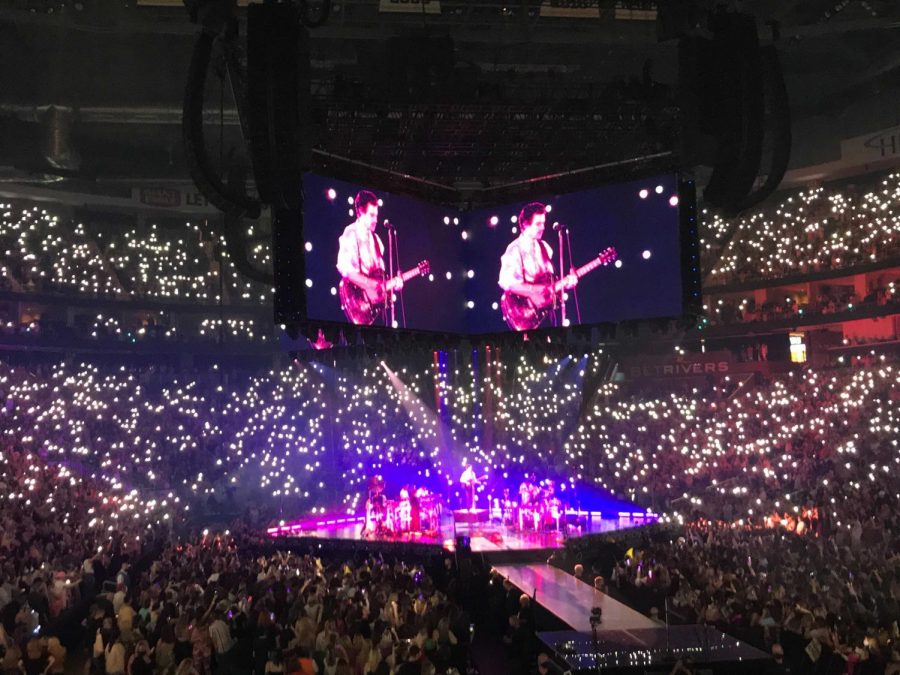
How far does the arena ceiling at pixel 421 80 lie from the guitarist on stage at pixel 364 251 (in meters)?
1.10

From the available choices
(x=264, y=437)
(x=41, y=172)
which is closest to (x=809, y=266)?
(x=264, y=437)

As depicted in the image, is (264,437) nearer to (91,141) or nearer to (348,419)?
(348,419)

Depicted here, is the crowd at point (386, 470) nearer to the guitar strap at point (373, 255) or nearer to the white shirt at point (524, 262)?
the guitar strap at point (373, 255)

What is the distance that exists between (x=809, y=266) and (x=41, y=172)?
1050 inches

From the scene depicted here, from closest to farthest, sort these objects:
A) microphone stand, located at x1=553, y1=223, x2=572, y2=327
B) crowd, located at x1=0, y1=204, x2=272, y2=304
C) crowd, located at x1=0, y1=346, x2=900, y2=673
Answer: crowd, located at x1=0, y1=346, x2=900, y2=673
microphone stand, located at x1=553, y1=223, x2=572, y2=327
crowd, located at x1=0, y1=204, x2=272, y2=304

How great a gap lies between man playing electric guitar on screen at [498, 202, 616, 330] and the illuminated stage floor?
15.1 ft

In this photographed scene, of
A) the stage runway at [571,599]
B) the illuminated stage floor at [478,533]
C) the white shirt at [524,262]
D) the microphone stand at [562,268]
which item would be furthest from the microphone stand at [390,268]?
the illuminated stage floor at [478,533]

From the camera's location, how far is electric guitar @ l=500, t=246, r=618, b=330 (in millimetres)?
14422

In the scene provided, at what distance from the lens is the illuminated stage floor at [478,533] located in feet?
59.6

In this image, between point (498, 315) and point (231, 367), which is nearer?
point (498, 315)

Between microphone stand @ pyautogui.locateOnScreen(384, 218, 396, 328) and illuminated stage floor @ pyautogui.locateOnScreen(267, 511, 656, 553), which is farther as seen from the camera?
illuminated stage floor @ pyautogui.locateOnScreen(267, 511, 656, 553)

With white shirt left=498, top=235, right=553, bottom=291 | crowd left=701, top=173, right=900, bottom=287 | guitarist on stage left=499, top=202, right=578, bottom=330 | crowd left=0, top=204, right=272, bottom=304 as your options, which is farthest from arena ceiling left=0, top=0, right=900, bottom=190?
crowd left=0, top=204, right=272, bottom=304

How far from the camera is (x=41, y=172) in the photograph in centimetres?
1770

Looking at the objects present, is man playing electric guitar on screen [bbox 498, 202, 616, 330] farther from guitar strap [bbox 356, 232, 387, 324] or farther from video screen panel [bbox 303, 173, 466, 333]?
guitar strap [bbox 356, 232, 387, 324]
